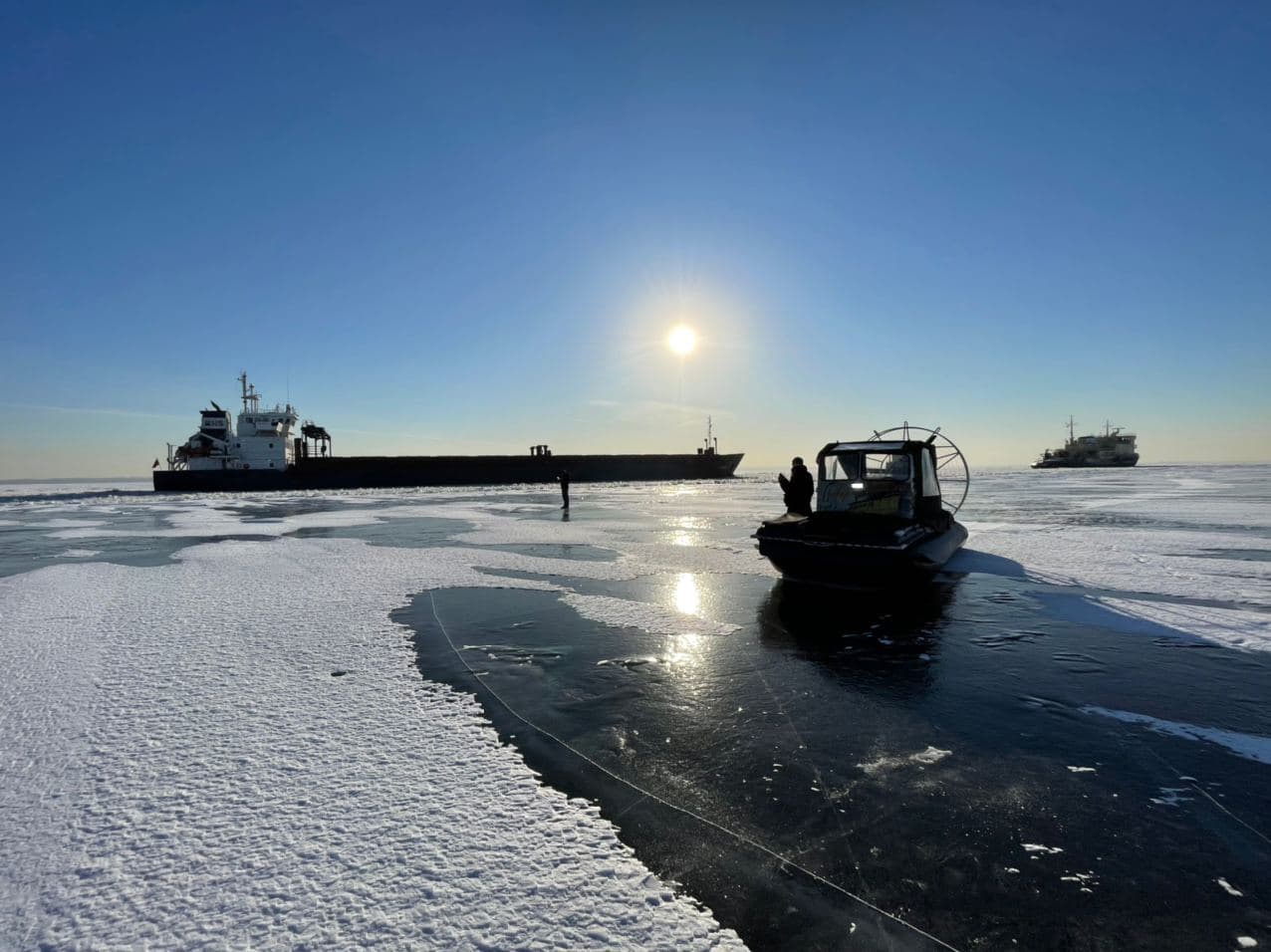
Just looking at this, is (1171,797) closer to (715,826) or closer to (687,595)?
(715,826)

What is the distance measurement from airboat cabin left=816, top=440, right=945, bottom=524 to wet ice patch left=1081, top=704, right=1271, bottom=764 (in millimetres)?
5638

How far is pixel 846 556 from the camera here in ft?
28.2

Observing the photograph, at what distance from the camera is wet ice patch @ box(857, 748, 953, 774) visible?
353 cm

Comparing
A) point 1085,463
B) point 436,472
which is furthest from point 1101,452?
point 436,472

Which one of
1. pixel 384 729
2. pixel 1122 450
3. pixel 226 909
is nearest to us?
pixel 226 909

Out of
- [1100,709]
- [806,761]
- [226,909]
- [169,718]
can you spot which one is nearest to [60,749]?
[169,718]

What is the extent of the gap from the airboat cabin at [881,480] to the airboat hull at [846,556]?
2.57 feet

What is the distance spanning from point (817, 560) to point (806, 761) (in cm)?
549

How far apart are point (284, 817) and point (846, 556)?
7.54m

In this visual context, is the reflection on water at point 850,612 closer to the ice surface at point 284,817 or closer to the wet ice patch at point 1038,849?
the wet ice patch at point 1038,849

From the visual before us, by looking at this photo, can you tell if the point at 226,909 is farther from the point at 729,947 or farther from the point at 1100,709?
the point at 1100,709

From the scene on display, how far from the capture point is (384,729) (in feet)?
13.0

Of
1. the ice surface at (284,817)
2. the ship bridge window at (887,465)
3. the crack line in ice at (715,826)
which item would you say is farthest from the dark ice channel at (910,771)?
the ship bridge window at (887,465)

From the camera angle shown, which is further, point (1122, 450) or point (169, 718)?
point (1122, 450)
